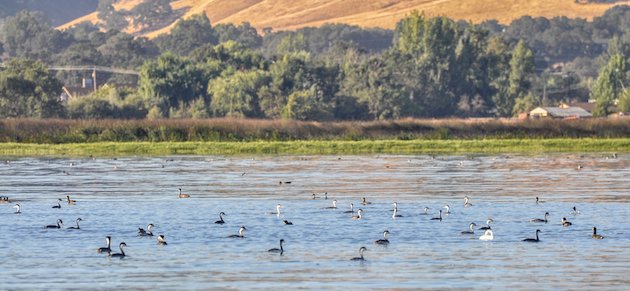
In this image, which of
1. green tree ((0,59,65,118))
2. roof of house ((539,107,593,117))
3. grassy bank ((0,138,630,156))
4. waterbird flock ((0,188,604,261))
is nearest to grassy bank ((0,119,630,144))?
grassy bank ((0,138,630,156))

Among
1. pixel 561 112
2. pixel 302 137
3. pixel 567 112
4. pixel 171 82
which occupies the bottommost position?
pixel 567 112

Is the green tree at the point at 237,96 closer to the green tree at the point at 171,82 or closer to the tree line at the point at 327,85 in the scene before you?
the tree line at the point at 327,85

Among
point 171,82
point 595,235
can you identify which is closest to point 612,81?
point 171,82

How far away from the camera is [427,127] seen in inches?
3939

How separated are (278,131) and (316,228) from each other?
58115 mm

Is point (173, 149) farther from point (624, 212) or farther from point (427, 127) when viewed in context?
point (624, 212)

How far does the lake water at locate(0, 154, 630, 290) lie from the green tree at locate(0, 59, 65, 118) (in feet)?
202

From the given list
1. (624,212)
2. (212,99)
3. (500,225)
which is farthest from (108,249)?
(212,99)

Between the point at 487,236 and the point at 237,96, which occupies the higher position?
the point at 487,236

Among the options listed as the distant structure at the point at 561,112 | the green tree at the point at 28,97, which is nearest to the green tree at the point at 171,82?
the green tree at the point at 28,97

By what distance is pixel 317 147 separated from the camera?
9144 centimetres

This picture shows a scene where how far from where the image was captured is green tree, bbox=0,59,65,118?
132625 millimetres

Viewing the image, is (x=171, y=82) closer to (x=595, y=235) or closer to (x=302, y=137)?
(x=302, y=137)

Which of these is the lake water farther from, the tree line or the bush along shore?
the tree line
